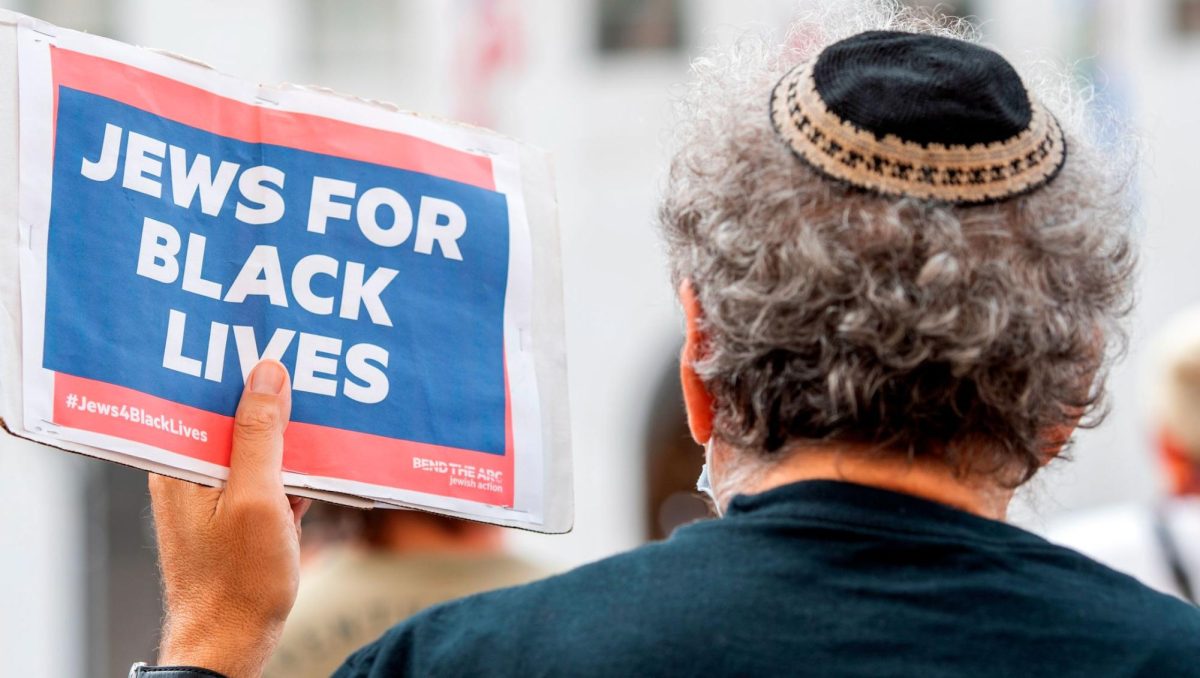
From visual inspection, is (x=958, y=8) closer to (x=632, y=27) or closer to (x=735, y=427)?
(x=632, y=27)

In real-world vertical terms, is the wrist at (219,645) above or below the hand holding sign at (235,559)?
below

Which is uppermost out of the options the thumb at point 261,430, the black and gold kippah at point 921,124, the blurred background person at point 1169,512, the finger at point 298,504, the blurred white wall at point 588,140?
the blurred white wall at point 588,140

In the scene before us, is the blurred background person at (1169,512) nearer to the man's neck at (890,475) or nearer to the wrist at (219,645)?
the man's neck at (890,475)

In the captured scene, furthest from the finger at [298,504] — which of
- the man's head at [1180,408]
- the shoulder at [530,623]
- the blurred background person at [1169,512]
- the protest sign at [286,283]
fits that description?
the man's head at [1180,408]

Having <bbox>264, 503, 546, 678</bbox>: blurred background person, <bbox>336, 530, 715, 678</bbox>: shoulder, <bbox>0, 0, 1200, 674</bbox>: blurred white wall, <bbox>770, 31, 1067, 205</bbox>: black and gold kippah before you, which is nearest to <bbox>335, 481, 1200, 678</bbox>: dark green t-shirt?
<bbox>336, 530, 715, 678</bbox>: shoulder

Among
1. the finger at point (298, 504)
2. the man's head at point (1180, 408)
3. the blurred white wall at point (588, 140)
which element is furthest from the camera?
the blurred white wall at point (588, 140)

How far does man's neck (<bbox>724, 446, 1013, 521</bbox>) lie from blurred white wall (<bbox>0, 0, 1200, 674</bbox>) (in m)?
9.26

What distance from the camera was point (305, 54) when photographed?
38.5ft

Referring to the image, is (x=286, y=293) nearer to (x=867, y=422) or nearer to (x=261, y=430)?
(x=261, y=430)

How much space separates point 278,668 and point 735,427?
171 cm

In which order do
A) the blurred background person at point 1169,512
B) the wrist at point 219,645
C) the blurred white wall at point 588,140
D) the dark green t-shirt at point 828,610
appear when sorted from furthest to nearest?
the blurred white wall at point 588,140 < the blurred background person at point 1169,512 < the wrist at point 219,645 < the dark green t-shirt at point 828,610

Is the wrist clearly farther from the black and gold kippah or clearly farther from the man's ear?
the black and gold kippah

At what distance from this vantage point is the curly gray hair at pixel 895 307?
4.32 ft

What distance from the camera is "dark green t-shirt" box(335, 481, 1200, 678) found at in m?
1.24
